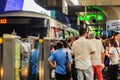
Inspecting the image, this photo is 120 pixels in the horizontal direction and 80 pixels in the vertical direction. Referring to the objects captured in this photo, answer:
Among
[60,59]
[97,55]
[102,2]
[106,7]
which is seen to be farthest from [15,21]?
[106,7]

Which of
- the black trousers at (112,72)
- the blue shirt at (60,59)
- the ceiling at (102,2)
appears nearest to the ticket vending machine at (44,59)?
the blue shirt at (60,59)

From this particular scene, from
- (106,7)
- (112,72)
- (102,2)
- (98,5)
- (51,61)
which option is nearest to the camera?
(51,61)

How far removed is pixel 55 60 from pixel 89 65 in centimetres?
88

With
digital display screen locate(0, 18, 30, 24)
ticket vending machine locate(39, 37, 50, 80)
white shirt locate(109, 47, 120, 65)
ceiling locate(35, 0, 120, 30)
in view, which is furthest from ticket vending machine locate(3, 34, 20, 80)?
ceiling locate(35, 0, 120, 30)

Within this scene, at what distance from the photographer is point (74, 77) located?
12234 mm

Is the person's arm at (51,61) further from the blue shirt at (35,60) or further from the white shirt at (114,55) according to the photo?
the white shirt at (114,55)

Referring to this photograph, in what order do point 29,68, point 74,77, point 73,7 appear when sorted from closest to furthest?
point 29,68 < point 74,77 < point 73,7

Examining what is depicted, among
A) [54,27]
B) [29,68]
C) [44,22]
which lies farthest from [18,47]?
[54,27]

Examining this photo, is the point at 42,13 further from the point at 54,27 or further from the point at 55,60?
the point at 55,60

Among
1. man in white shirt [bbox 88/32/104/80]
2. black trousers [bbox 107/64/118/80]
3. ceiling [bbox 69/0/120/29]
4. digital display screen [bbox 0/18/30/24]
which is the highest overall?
ceiling [bbox 69/0/120/29]

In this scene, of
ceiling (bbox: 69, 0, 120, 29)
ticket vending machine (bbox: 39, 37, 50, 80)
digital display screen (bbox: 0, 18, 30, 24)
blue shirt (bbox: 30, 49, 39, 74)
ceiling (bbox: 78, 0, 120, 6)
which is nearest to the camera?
ticket vending machine (bbox: 39, 37, 50, 80)

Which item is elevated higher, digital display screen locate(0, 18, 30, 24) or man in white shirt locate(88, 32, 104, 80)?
digital display screen locate(0, 18, 30, 24)

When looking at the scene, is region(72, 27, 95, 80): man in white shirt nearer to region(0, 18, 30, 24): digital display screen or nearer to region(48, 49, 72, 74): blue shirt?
region(48, 49, 72, 74): blue shirt

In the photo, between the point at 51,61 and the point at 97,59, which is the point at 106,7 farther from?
the point at 51,61
